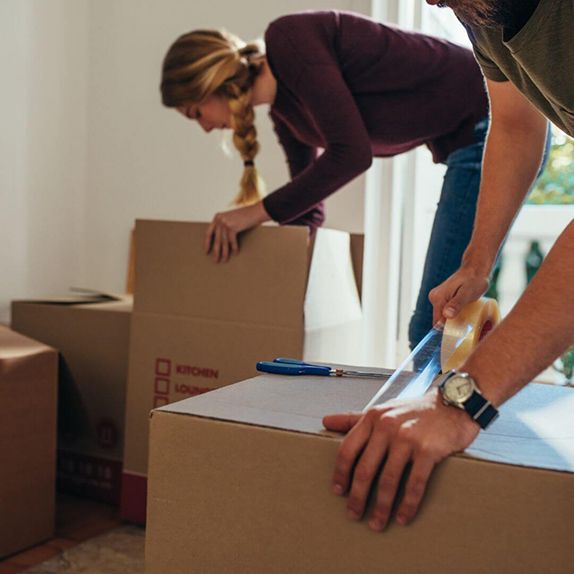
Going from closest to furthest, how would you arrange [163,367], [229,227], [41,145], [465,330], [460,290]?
[465,330] < [460,290] < [229,227] < [163,367] < [41,145]

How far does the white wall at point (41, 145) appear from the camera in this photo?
85.3 inches

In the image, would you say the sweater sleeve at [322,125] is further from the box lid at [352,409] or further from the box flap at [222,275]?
the box lid at [352,409]

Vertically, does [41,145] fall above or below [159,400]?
above

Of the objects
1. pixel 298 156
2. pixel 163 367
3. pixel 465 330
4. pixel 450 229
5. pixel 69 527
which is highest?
pixel 298 156

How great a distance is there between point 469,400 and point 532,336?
68mm

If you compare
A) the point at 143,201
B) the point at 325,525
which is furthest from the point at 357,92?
the point at 325,525

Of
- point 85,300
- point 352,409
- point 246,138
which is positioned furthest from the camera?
point 85,300

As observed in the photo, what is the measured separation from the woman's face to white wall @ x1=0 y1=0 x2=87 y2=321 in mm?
693

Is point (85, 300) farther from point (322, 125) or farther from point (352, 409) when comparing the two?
point (352, 409)

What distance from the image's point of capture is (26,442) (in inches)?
60.6

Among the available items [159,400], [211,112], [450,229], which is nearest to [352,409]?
[450,229]

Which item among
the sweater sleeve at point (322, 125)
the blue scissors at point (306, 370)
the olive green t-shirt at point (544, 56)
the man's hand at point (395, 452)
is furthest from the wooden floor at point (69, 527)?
the olive green t-shirt at point (544, 56)

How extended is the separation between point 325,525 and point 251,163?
1359 millimetres

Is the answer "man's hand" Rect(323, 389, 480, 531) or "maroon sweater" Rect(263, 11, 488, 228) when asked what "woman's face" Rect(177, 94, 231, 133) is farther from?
"man's hand" Rect(323, 389, 480, 531)
